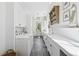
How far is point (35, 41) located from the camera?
2.00 metres

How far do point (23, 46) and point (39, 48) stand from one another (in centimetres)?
32

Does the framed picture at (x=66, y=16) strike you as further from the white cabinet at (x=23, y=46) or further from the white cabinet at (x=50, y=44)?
the white cabinet at (x=23, y=46)

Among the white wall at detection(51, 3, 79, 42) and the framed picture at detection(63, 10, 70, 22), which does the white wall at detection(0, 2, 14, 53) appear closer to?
the white wall at detection(51, 3, 79, 42)

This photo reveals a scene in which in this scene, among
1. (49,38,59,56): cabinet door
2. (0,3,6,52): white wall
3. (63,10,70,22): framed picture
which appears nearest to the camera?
(49,38,59,56): cabinet door

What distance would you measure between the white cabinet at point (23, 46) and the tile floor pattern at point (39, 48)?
8 centimetres

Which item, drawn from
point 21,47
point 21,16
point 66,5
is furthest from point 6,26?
point 66,5

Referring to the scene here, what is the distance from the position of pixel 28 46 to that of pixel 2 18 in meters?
0.74

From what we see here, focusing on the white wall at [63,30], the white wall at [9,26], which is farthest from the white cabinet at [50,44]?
the white wall at [9,26]

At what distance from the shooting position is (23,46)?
2.07 m

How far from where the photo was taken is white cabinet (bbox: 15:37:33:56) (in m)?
1.99

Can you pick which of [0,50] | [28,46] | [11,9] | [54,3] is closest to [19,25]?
[11,9]

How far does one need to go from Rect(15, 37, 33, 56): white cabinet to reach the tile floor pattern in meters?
0.08

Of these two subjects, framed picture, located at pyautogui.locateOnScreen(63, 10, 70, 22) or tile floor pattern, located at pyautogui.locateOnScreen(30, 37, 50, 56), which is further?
framed picture, located at pyautogui.locateOnScreen(63, 10, 70, 22)

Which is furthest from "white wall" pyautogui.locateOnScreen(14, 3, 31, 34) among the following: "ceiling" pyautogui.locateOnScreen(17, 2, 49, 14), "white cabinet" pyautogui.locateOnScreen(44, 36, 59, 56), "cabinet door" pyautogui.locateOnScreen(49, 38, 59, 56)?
"cabinet door" pyautogui.locateOnScreen(49, 38, 59, 56)
